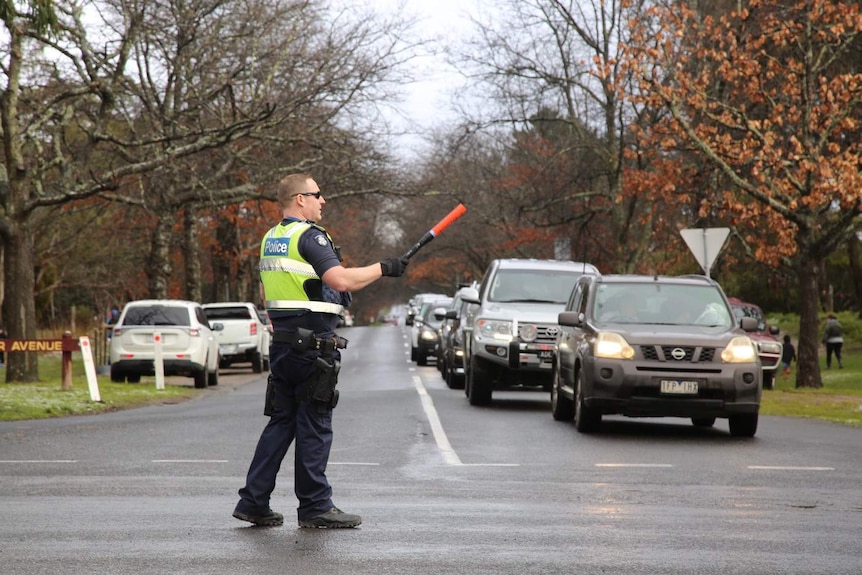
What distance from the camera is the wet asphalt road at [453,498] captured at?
22.9ft

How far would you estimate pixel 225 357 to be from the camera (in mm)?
35906

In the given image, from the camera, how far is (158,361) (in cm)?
2650

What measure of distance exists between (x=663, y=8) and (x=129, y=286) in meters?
31.0

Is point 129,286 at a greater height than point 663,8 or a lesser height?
lesser

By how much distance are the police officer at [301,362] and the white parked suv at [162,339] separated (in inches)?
780

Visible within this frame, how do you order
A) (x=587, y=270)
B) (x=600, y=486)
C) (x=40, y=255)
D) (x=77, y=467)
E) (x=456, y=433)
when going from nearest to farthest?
(x=600, y=486) < (x=77, y=467) < (x=456, y=433) < (x=587, y=270) < (x=40, y=255)

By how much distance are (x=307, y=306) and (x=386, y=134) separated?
29042mm

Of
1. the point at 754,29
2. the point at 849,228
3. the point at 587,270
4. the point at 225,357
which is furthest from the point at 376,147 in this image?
the point at 587,270

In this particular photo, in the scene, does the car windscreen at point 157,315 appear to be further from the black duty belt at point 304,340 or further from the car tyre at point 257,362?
the black duty belt at point 304,340

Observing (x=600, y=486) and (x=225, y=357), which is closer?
(x=600, y=486)

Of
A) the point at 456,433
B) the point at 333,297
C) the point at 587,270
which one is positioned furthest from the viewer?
the point at 587,270

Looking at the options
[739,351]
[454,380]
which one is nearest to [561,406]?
[739,351]

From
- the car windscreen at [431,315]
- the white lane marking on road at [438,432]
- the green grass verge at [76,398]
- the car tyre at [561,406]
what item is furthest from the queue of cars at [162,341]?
the car tyre at [561,406]

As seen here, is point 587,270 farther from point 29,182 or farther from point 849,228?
point 29,182
